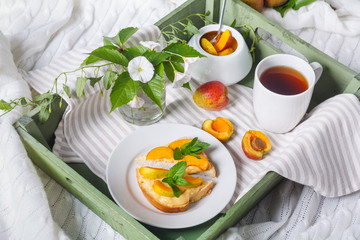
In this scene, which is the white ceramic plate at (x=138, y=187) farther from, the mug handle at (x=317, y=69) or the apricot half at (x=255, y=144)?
the mug handle at (x=317, y=69)

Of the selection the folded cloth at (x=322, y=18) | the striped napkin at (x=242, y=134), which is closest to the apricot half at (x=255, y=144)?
the striped napkin at (x=242, y=134)

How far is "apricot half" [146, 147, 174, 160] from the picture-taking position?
83 cm

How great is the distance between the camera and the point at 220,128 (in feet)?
3.07

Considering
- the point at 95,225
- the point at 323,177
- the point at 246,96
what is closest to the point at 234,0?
the point at 246,96

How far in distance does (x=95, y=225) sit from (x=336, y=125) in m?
0.50

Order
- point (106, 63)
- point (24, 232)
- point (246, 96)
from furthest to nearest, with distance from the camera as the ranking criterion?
point (246, 96) → point (106, 63) → point (24, 232)

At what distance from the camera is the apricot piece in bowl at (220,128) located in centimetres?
92

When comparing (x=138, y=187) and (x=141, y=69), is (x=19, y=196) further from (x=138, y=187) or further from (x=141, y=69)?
(x=141, y=69)

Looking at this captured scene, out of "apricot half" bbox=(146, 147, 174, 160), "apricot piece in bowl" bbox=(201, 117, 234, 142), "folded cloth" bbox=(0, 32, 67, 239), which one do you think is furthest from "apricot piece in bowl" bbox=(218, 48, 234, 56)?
"folded cloth" bbox=(0, 32, 67, 239)

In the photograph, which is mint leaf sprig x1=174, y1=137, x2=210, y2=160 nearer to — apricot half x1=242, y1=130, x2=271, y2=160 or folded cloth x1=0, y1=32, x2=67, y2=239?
apricot half x1=242, y1=130, x2=271, y2=160

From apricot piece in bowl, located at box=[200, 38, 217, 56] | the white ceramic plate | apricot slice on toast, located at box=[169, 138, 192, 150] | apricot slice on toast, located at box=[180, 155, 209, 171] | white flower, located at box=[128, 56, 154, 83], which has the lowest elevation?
the white ceramic plate

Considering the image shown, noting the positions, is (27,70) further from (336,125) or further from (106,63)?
(336,125)

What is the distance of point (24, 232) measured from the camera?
790 mm

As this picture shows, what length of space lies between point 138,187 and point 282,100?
0.32 m
